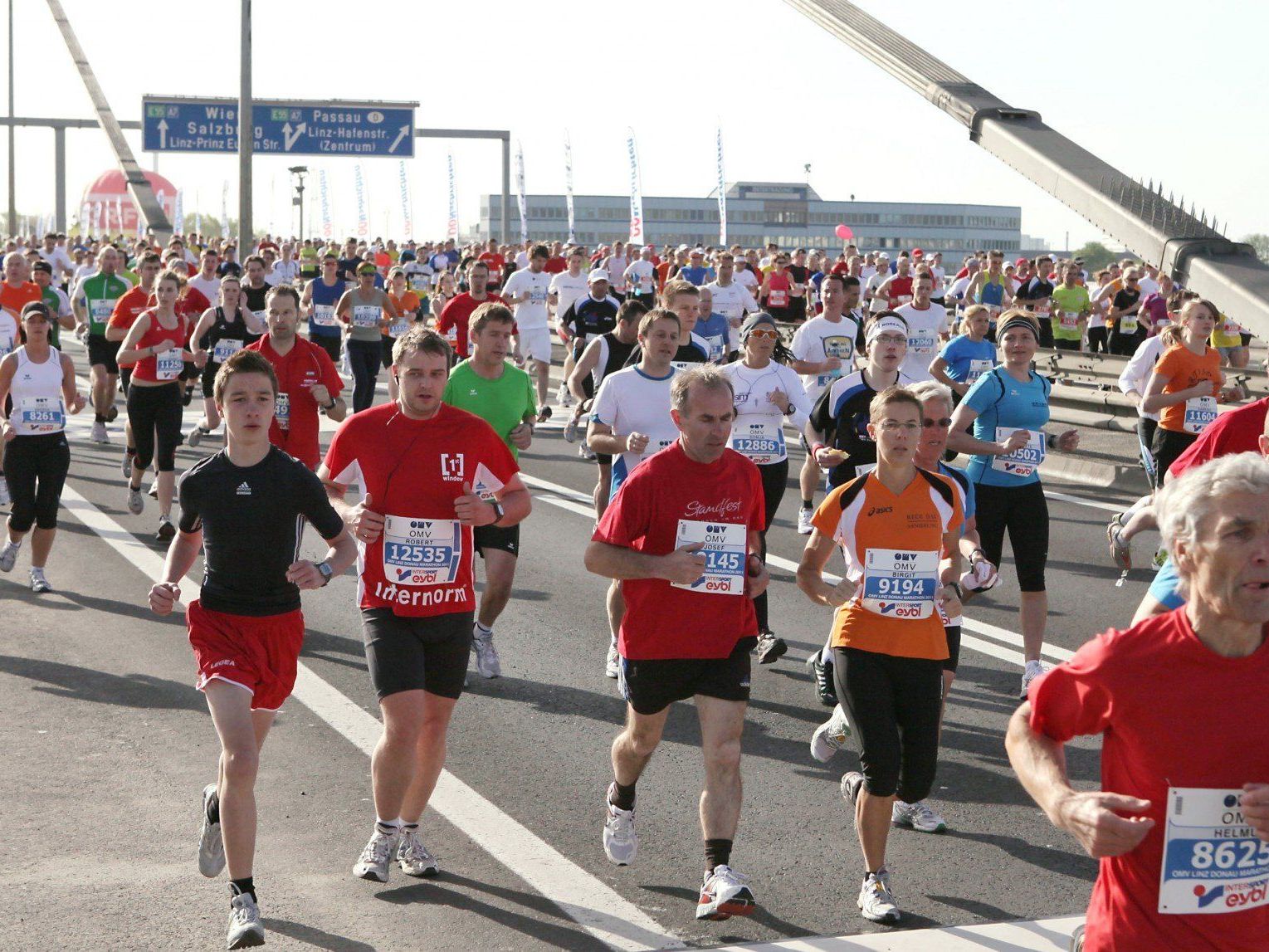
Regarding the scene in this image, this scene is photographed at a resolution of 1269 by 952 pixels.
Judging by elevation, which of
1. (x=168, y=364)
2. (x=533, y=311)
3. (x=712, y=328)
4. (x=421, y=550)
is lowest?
(x=421, y=550)

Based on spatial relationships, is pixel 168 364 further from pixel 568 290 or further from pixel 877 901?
pixel 568 290

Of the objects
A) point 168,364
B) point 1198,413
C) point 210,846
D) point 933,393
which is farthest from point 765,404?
point 168,364

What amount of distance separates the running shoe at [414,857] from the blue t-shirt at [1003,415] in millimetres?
3890

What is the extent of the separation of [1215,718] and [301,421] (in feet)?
27.4

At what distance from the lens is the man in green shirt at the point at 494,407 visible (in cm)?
859

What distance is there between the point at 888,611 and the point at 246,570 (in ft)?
7.05

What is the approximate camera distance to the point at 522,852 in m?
6.04

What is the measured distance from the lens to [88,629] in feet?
32.1

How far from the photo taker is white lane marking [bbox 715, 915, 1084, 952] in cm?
513

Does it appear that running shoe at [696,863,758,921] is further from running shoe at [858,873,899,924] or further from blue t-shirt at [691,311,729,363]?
blue t-shirt at [691,311,729,363]

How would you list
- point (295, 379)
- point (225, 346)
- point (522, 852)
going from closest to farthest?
point (522, 852) < point (295, 379) < point (225, 346)

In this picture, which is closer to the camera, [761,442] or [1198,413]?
[761,442]

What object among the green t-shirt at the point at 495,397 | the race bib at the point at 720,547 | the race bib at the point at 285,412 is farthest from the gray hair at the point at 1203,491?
the race bib at the point at 285,412

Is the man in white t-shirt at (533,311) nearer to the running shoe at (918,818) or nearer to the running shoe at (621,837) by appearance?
the running shoe at (918,818)
